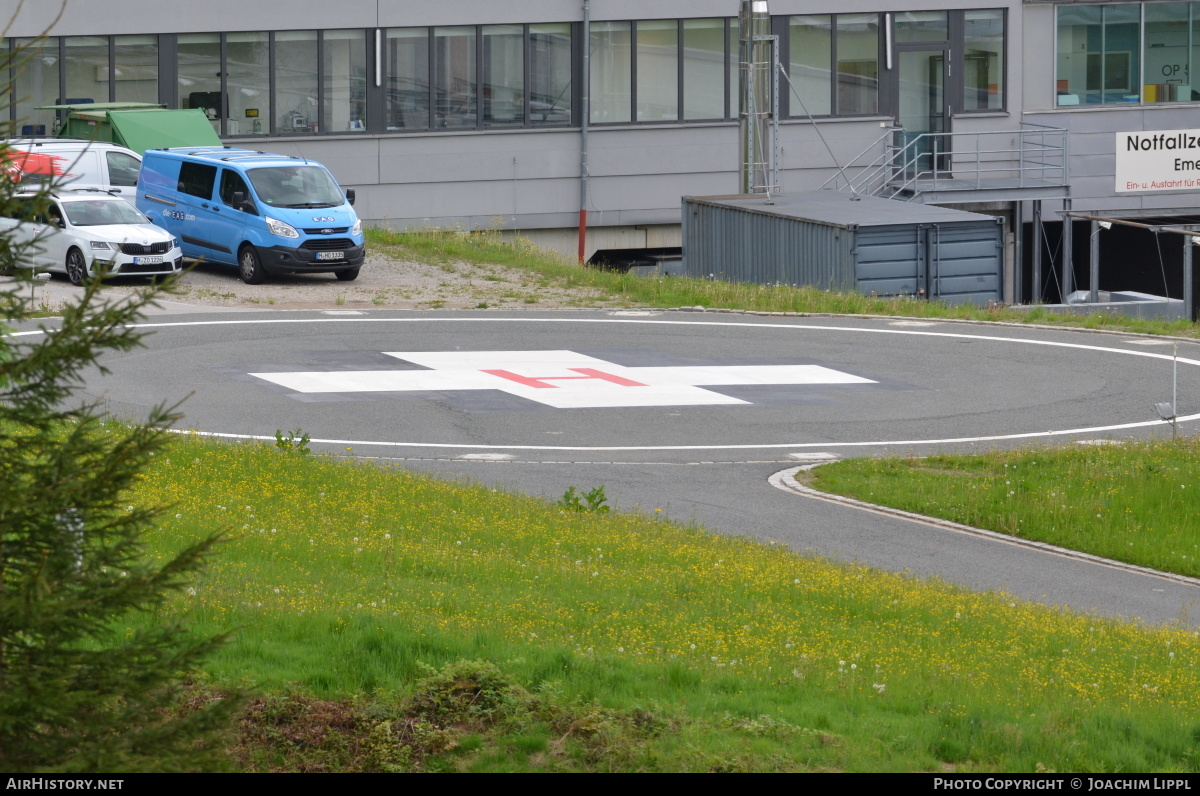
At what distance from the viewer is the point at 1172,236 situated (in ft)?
146

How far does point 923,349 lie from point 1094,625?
50.7 ft

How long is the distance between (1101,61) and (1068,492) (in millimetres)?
31754

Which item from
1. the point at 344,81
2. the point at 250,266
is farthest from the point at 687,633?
the point at 344,81

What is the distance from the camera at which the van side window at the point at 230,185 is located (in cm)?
3156

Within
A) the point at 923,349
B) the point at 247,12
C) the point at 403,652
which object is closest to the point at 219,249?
the point at 247,12

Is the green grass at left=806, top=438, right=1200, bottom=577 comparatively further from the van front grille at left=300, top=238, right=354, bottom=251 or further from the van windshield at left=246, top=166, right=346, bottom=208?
the van windshield at left=246, top=166, right=346, bottom=208

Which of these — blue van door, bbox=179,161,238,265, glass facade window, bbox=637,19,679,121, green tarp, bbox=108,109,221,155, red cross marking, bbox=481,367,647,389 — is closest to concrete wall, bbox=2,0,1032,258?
glass facade window, bbox=637,19,679,121

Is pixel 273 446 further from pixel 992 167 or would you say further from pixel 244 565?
pixel 992 167

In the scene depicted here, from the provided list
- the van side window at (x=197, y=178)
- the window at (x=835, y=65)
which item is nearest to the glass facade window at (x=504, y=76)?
the window at (x=835, y=65)

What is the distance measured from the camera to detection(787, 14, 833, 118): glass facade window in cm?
4394

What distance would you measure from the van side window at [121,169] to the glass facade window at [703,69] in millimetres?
15143

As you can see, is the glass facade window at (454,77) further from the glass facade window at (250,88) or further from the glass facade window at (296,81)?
the glass facade window at (250,88)

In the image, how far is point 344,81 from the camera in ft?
136

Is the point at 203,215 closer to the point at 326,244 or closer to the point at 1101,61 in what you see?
the point at 326,244
